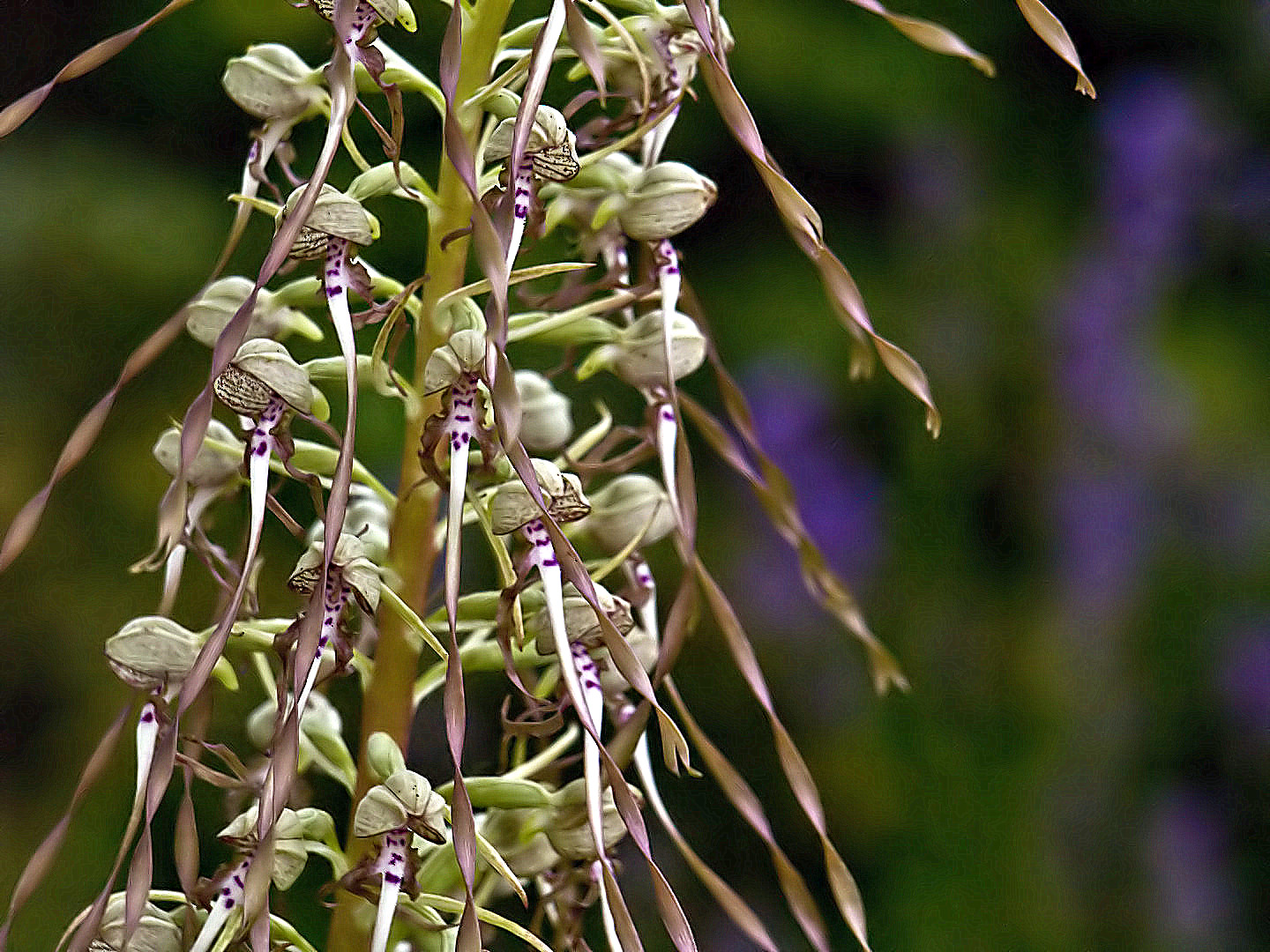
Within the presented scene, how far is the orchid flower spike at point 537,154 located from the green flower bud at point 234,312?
102 mm

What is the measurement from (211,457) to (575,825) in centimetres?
20

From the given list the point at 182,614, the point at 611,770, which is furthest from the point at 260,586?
the point at 611,770

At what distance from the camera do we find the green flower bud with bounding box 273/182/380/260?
18.0 inches

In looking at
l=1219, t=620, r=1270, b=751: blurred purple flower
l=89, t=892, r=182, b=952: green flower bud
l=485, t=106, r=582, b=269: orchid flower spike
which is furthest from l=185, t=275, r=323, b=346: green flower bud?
l=1219, t=620, r=1270, b=751: blurred purple flower

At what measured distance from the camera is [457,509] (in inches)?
16.7

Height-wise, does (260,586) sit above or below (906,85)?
below

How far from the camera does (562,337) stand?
1.74ft

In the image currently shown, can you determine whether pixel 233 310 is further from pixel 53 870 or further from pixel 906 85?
pixel 906 85

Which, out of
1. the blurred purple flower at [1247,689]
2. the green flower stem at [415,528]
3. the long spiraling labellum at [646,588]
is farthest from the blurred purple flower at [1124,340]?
the green flower stem at [415,528]

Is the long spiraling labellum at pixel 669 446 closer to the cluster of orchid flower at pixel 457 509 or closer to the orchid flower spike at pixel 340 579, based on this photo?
the cluster of orchid flower at pixel 457 509

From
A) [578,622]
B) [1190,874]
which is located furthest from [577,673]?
[1190,874]

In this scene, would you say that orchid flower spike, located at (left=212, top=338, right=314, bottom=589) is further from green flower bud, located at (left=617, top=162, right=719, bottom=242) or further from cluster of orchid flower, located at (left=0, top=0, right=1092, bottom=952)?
green flower bud, located at (left=617, top=162, right=719, bottom=242)

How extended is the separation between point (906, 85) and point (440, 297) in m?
1.01

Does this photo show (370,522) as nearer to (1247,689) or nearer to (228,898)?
(228,898)
